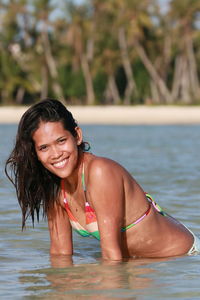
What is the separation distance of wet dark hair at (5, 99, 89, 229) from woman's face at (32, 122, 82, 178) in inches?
1.1

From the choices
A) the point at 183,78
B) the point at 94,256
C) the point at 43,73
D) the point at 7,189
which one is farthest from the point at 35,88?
the point at 94,256

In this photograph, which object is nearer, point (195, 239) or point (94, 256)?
point (195, 239)

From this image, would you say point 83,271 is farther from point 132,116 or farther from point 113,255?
point 132,116

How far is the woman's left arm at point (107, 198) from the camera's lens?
4.00 meters

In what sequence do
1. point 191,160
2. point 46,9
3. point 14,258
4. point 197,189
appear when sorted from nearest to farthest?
1. point 14,258
2. point 197,189
3. point 191,160
4. point 46,9

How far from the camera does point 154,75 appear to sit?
49.8 m

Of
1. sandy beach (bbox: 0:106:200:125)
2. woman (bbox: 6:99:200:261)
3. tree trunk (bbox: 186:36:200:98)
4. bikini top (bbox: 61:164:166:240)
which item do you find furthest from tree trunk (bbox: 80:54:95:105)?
bikini top (bbox: 61:164:166:240)

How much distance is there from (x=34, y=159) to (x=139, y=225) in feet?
2.37

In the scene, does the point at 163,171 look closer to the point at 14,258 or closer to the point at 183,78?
the point at 14,258

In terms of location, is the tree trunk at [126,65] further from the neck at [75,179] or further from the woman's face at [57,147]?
the woman's face at [57,147]

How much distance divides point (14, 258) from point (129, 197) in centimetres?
141

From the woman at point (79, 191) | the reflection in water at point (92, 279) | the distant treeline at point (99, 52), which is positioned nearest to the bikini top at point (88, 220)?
the woman at point (79, 191)

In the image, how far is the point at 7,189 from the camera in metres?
9.39

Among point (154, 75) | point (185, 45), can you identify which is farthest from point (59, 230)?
point (185, 45)
